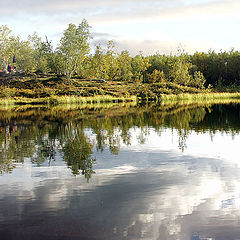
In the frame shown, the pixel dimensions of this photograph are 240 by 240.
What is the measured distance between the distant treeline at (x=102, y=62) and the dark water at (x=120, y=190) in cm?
6212

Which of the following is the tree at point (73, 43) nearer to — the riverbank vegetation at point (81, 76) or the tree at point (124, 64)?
the riverbank vegetation at point (81, 76)

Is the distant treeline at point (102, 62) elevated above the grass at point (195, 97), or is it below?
above

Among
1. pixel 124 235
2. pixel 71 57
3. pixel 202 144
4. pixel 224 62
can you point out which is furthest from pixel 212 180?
pixel 224 62

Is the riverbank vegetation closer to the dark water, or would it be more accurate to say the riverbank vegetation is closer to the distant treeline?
the distant treeline

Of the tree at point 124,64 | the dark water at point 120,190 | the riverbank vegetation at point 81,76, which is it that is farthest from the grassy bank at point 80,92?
the dark water at point 120,190

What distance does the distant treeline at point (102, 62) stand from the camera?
78312 millimetres

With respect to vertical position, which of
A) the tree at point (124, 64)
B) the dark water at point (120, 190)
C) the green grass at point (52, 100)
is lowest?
the dark water at point (120, 190)

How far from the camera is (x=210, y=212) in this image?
7848 millimetres

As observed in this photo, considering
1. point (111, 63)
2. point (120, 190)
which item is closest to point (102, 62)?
point (111, 63)

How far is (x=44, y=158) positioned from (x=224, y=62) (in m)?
116

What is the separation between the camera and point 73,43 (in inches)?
3012

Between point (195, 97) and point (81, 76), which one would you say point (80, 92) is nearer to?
point (81, 76)

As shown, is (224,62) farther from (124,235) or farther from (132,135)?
(124,235)

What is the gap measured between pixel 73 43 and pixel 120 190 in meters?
70.7
